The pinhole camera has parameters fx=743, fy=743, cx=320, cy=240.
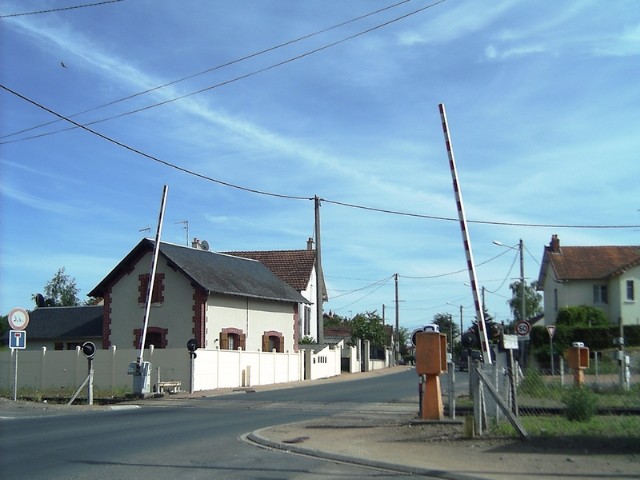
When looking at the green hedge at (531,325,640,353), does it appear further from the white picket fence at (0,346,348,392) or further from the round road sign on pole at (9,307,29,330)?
the round road sign on pole at (9,307,29,330)

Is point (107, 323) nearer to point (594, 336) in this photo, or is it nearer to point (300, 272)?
point (300, 272)

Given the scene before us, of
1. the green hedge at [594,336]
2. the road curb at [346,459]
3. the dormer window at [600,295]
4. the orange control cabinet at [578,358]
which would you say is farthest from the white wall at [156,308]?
the dormer window at [600,295]

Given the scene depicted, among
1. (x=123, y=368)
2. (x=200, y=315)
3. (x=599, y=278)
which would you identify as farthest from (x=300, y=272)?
(x=123, y=368)

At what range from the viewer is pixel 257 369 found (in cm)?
3494

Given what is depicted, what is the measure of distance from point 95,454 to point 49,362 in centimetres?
2258

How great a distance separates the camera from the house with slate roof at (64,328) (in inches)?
1676

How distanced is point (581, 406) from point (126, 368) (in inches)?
853

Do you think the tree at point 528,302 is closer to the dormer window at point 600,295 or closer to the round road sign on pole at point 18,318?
the dormer window at point 600,295

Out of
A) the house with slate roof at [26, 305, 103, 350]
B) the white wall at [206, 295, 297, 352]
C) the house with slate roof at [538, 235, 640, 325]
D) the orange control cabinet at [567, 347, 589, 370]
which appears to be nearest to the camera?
the orange control cabinet at [567, 347, 589, 370]

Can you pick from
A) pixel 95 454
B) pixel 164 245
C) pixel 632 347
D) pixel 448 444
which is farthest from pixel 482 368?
pixel 632 347

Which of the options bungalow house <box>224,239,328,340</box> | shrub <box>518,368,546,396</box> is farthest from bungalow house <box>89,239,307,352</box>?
shrub <box>518,368,546,396</box>

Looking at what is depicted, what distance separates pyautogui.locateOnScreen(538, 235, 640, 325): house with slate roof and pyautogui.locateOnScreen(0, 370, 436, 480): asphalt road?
32.5 metres

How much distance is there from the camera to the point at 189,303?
35.7 m

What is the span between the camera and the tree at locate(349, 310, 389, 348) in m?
65.9
